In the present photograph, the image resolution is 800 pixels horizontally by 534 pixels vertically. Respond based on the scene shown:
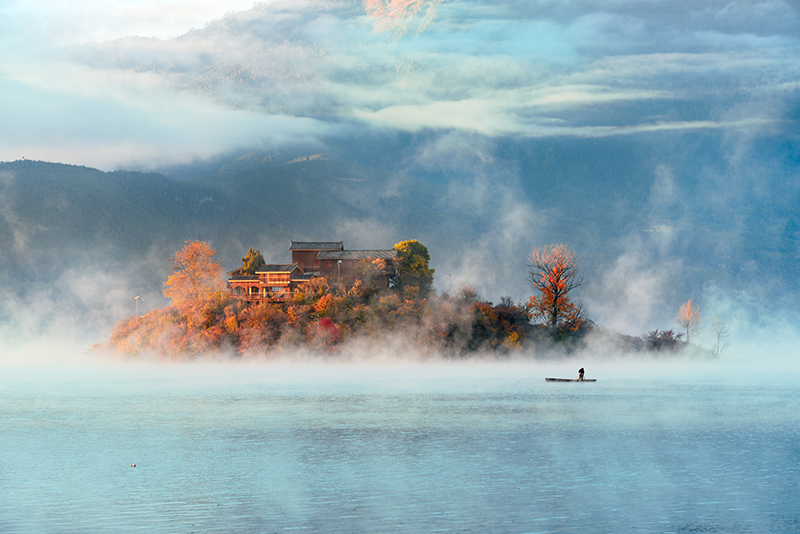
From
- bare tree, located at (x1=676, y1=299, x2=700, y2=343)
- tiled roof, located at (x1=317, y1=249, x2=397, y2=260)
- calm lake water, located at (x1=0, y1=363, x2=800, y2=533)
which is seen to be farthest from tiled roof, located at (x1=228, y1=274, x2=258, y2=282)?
bare tree, located at (x1=676, y1=299, x2=700, y2=343)

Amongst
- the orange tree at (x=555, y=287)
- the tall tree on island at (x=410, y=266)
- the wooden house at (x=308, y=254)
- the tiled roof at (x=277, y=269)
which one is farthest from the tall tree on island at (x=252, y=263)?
the orange tree at (x=555, y=287)

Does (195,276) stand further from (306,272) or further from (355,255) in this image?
(355,255)

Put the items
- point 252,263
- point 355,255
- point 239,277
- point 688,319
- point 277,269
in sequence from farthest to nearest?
point 688,319 < point 252,263 < point 239,277 < point 355,255 < point 277,269

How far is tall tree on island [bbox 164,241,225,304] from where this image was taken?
144 metres

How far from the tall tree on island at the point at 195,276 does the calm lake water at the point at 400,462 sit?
44729 millimetres

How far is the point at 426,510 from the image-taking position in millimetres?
39094

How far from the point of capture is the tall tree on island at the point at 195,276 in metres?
144

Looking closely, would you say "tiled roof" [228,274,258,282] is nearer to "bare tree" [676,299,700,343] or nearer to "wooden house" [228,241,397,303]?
"wooden house" [228,241,397,303]

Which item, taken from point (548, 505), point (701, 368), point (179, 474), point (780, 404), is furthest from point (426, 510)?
point (701, 368)

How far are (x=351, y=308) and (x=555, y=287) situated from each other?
1373 inches

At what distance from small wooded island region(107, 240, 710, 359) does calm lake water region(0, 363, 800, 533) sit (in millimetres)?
35353

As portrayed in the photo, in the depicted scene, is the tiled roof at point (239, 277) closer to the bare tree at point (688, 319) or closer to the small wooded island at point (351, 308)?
the small wooded island at point (351, 308)

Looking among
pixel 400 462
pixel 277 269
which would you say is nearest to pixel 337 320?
pixel 277 269

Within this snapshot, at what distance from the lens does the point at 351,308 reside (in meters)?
136
